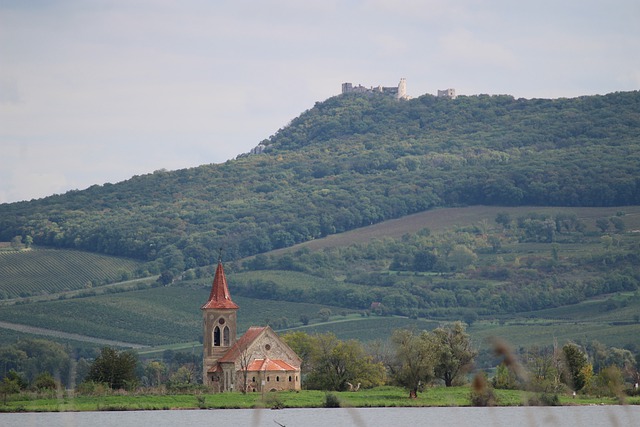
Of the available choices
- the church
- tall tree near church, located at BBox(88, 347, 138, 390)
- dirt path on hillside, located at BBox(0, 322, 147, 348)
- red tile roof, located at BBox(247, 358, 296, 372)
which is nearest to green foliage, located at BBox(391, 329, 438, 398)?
red tile roof, located at BBox(247, 358, 296, 372)

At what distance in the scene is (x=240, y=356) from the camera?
74625 mm

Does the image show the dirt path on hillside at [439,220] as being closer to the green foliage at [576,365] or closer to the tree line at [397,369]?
the tree line at [397,369]

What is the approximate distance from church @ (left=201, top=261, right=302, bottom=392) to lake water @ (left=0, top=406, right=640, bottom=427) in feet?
43.3

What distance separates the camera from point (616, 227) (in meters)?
165

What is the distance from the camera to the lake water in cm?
4591

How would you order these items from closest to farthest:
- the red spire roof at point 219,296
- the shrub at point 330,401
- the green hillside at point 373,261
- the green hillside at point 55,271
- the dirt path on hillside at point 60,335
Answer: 1. the shrub at point 330,401
2. the red spire roof at point 219,296
3. the dirt path on hillside at point 60,335
4. the green hillside at point 373,261
5. the green hillside at point 55,271

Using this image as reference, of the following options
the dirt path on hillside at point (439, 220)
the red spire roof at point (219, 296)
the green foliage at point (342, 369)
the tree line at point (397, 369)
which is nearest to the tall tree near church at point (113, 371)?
the tree line at point (397, 369)

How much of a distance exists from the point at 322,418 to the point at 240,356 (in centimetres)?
2411

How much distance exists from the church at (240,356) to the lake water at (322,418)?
43.3 feet

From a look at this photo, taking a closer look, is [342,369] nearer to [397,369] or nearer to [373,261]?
[397,369]

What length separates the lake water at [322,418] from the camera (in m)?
45.9

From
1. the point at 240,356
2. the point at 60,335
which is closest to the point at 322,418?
the point at 240,356

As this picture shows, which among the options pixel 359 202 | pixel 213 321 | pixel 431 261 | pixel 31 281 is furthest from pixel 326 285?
pixel 213 321

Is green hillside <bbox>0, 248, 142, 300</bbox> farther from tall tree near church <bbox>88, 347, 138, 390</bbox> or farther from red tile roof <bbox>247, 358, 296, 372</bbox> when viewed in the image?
tall tree near church <bbox>88, 347, 138, 390</bbox>
